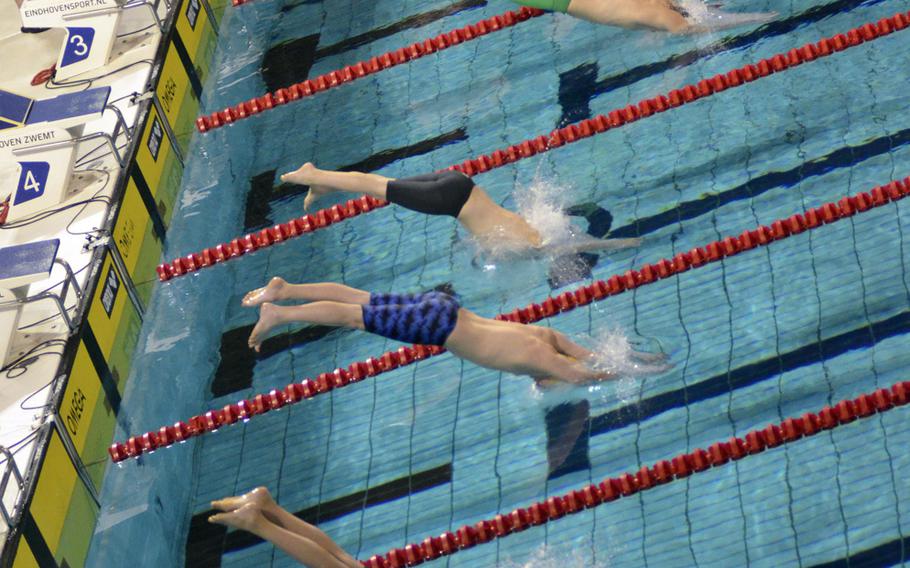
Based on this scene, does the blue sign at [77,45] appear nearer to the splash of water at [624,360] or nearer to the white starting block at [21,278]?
the white starting block at [21,278]

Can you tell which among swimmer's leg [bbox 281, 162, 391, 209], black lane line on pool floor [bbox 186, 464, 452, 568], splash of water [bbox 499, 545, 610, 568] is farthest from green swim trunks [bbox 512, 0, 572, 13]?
splash of water [bbox 499, 545, 610, 568]

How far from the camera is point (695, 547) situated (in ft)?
12.7

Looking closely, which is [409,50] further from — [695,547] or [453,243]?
[695,547]

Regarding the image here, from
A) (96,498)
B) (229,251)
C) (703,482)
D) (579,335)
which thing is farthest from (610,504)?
(229,251)

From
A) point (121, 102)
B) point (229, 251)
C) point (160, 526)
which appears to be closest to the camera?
point (160, 526)

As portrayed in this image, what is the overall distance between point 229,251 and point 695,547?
2.78 metres

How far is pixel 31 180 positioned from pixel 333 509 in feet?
7.89

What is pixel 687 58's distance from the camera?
594 cm

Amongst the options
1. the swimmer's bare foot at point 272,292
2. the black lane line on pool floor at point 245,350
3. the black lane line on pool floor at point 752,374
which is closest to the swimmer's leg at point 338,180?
the black lane line on pool floor at point 245,350

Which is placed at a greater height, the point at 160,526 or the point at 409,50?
the point at 409,50

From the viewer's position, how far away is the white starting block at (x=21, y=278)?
5.05 metres

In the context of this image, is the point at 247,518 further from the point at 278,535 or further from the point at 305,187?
the point at 305,187

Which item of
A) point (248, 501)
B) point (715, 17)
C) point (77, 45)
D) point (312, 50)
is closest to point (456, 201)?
point (248, 501)

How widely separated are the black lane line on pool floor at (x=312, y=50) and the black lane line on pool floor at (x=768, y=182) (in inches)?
87.6
